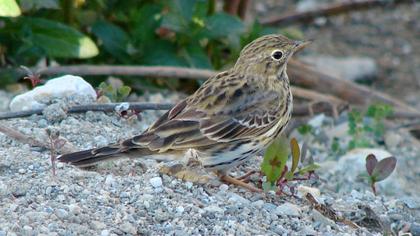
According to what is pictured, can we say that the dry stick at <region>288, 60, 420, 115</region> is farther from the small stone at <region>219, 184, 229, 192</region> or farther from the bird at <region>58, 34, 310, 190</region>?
the small stone at <region>219, 184, 229, 192</region>

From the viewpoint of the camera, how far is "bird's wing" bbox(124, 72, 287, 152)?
241 inches

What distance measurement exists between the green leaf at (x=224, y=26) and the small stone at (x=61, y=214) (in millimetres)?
3614

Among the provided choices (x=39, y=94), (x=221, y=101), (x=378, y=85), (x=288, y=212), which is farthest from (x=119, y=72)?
(x=378, y=85)

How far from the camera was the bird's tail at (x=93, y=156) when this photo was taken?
5.86m

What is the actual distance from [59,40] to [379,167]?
9.42ft

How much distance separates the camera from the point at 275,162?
598cm

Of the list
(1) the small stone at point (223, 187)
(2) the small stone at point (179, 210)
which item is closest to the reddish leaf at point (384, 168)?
(1) the small stone at point (223, 187)

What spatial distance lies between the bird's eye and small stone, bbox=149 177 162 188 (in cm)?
147

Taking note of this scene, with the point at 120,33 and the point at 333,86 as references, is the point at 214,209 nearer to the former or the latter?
the point at 120,33

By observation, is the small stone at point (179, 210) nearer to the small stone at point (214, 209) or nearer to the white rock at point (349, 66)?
the small stone at point (214, 209)

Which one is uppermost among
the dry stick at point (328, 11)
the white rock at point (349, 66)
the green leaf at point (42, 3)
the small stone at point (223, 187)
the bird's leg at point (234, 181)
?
the green leaf at point (42, 3)

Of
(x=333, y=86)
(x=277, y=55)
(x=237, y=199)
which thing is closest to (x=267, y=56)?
(x=277, y=55)

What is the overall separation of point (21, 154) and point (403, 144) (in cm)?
397

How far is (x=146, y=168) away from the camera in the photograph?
6195mm
